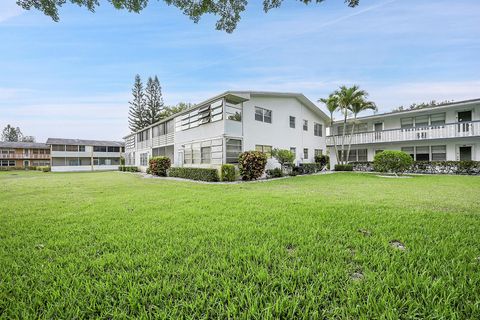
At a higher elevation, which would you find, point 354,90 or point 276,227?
point 354,90

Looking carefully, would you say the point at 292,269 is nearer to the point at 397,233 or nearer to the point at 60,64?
the point at 397,233

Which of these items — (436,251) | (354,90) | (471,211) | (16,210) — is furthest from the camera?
(354,90)

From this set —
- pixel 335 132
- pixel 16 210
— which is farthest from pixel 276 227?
pixel 335 132

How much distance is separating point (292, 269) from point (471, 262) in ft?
7.10

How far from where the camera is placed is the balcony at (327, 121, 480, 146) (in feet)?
54.8

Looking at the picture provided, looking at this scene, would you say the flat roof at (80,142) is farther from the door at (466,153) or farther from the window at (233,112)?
the door at (466,153)

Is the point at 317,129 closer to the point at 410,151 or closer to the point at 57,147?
the point at 410,151

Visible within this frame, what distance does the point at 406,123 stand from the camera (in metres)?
21.3

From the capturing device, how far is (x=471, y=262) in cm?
256

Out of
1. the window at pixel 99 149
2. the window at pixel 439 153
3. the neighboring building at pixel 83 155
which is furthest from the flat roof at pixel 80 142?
the window at pixel 439 153

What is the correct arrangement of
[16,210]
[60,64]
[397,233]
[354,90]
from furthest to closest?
[354,90] < [60,64] < [16,210] < [397,233]

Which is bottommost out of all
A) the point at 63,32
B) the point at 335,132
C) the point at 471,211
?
the point at 471,211

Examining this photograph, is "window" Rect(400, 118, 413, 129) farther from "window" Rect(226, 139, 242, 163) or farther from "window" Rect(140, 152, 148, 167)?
"window" Rect(140, 152, 148, 167)

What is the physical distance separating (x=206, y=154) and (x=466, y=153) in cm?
2187
